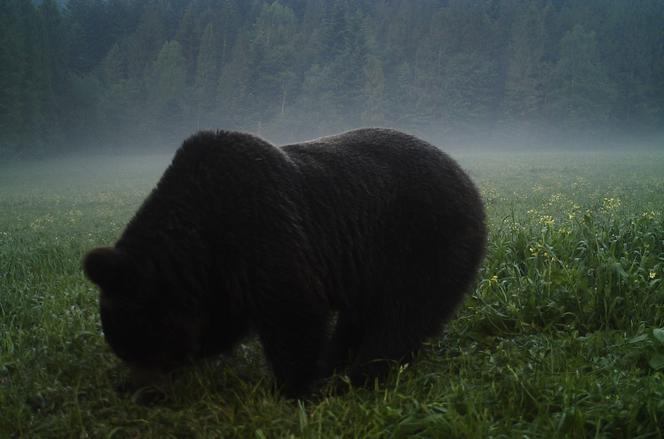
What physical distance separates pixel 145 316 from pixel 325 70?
115 ft

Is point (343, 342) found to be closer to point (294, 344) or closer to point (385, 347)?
point (385, 347)

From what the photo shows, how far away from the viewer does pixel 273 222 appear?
3.00 metres

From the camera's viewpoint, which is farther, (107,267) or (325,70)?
(325,70)

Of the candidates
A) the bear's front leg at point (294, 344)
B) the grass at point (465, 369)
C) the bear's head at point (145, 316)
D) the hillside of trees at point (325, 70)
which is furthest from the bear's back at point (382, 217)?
the hillside of trees at point (325, 70)

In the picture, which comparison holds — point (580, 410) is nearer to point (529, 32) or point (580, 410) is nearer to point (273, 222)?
point (273, 222)

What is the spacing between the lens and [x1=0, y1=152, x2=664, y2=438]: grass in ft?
7.95

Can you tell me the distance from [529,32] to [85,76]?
34598 millimetres

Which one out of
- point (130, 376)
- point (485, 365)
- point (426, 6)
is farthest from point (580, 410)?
point (426, 6)

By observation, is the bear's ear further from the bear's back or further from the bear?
the bear's back

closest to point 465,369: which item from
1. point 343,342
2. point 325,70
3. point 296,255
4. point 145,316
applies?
point 343,342

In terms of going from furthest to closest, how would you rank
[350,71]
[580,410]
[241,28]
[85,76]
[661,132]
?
[661,132], [350,71], [241,28], [85,76], [580,410]

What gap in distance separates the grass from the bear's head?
24cm

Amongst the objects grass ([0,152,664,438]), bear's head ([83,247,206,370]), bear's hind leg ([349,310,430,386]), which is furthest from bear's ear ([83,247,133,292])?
bear's hind leg ([349,310,430,386])

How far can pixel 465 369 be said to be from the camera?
3.10 meters
